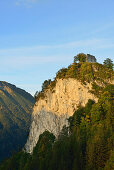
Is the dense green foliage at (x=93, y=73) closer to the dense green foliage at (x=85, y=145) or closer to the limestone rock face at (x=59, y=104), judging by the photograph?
the limestone rock face at (x=59, y=104)

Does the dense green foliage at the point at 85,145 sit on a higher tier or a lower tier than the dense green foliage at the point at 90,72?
lower

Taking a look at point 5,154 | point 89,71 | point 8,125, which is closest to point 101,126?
point 89,71

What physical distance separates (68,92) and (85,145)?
1154 inches

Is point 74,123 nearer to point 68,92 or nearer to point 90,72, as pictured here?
point 68,92

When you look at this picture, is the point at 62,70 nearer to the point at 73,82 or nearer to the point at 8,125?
the point at 73,82

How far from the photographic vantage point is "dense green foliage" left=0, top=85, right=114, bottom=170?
1809 inches

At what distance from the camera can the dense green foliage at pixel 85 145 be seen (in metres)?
45.9

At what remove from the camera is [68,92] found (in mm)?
79562

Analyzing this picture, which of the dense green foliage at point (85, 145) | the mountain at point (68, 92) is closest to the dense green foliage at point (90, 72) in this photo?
the mountain at point (68, 92)

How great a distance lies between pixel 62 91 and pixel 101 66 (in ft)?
53.1

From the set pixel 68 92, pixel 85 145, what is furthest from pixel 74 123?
pixel 68 92

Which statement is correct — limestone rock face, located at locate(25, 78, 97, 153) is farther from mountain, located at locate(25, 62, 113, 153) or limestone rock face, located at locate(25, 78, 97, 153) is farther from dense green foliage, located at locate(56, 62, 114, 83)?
dense green foliage, located at locate(56, 62, 114, 83)

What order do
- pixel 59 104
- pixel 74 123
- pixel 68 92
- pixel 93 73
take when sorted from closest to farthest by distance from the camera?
pixel 74 123 < pixel 93 73 < pixel 68 92 < pixel 59 104

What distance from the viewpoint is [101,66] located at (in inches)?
3000
